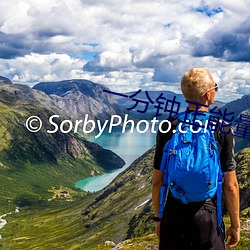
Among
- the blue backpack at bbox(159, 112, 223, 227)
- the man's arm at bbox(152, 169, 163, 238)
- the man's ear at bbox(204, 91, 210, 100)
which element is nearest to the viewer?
the blue backpack at bbox(159, 112, 223, 227)

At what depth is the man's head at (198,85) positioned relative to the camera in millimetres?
10438

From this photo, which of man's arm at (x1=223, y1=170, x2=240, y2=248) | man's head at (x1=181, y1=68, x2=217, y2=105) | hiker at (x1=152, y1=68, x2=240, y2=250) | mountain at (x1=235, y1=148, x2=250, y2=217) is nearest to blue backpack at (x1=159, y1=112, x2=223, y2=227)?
hiker at (x1=152, y1=68, x2=240, y2=250)

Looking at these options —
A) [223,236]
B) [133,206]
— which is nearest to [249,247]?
[223,236]

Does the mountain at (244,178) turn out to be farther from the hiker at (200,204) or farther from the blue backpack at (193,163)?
the blue backpack at (193,163)

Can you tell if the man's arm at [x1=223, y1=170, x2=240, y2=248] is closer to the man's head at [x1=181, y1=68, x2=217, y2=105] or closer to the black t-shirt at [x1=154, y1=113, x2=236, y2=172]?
the black t-shirt at [x1=154, y1=113, x2=236, y2=172]

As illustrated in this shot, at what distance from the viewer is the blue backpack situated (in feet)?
31.8

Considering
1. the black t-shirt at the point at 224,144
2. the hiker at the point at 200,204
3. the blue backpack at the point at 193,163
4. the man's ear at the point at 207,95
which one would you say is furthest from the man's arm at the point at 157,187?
the man's ear at the point at 207,95

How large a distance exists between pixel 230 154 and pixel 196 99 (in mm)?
1855

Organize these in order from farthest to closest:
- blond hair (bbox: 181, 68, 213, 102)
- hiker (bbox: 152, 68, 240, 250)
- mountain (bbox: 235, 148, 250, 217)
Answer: mountain (bbox: 235, 148, 250, 217), blond hair (bbox: 181, 68, 213, 102), hiker (bbox: 152, 68, 240, 250)

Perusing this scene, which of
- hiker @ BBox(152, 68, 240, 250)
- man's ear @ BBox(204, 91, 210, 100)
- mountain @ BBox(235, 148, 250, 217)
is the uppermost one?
man's ear @ BBox(204, 91, 210, 100)

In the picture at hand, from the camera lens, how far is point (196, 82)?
10.4 metres

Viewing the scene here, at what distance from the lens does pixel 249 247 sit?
936 inches

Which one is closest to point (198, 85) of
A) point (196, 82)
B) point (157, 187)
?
point (196, 82)

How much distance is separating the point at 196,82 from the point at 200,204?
3.43 m
